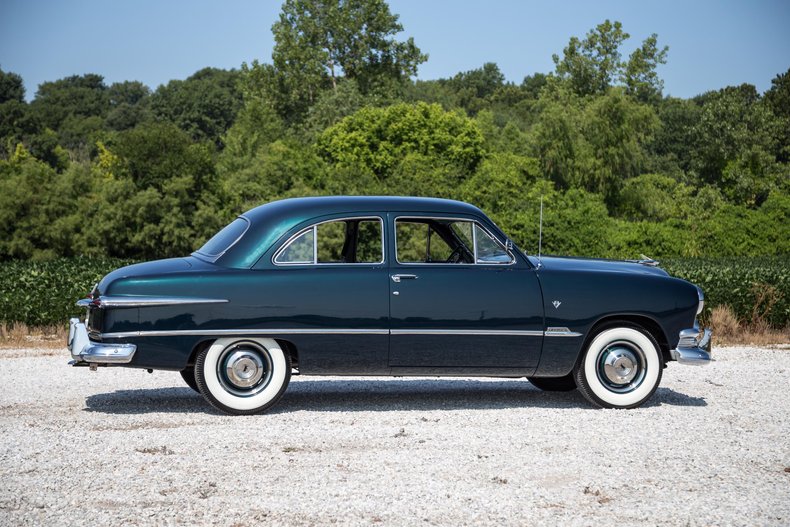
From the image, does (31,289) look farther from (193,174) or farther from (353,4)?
(353,4)

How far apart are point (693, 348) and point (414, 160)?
47.1m

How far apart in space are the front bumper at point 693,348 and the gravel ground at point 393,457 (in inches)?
18.4

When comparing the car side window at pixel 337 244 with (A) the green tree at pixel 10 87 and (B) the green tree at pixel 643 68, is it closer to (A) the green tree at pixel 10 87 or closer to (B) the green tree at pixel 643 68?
(B) the green tree at pixel 643 68

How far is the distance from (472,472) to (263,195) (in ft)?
153

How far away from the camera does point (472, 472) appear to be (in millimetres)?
6480

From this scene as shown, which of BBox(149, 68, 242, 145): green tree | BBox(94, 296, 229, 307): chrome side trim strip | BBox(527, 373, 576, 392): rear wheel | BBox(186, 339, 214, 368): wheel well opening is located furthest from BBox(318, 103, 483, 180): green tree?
BBox(94, 296, 229, 307): chrome side trim strip

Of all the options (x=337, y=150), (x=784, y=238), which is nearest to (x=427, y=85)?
(x=337, y=150)

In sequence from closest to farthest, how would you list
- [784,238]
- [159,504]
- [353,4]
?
[159,504] < [784,238] < [353,4]

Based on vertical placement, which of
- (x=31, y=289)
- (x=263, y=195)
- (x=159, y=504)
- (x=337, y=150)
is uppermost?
(x=337, y=150)

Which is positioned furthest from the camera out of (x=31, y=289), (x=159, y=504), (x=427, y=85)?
(x=427, y=85)

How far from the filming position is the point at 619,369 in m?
9.05

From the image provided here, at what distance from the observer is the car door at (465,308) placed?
336 inches

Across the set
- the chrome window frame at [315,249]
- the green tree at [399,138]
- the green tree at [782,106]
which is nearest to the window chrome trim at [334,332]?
the chrome window frame at [315,249]

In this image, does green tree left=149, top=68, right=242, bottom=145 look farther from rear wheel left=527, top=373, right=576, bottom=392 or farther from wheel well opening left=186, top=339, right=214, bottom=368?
wheel well opening left=186, top=339, right=214, bottom=368
